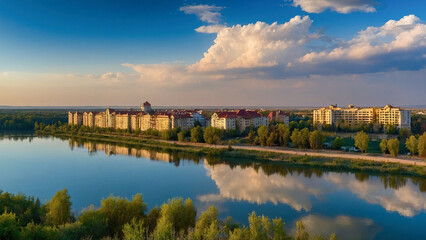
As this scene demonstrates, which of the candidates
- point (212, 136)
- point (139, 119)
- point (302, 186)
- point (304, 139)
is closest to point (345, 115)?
point (304, 139)

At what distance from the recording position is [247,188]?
361 inches

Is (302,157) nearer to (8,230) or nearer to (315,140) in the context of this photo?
(315,140)

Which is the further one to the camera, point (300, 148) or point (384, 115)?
point (384, 115)

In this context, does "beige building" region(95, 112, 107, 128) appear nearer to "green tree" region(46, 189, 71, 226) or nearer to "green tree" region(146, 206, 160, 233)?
"green tree" region(46, 189, 71, 226)

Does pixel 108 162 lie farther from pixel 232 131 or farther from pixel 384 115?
pixel 384 115

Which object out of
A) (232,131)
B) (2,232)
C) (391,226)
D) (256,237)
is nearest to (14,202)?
(2,232)

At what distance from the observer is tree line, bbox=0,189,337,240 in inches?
147

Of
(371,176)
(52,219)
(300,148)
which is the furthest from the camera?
(300,148)

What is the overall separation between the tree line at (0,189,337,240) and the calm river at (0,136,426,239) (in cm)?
185

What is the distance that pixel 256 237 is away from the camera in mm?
4105

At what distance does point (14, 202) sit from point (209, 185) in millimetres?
5463

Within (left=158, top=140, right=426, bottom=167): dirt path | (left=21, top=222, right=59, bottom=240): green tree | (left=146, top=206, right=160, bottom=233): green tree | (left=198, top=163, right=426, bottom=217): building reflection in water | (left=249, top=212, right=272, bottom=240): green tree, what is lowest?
(left=198, top=163, right=426, bottom=217): building reflection in water

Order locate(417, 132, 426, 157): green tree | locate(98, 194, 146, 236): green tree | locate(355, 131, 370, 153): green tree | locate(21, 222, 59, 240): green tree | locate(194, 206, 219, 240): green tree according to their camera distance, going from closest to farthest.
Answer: locate(21, 222, 59, 240): green tree, locate(194, 206, 219, 240): green tree, locate(98, 194, 146, 236): green tree, locate(417, 132, 426, 157): green tree, locate(355, 131, 370, 153): green tree

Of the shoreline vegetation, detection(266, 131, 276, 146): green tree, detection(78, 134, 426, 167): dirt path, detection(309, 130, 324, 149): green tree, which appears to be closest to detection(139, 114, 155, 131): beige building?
the shoreline vegetation
